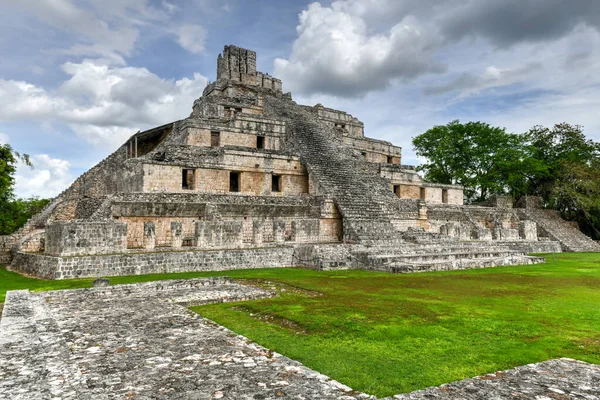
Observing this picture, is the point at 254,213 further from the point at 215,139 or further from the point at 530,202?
the point at 530,202

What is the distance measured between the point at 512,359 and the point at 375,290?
17.6 ft

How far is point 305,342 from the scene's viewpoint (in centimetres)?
564

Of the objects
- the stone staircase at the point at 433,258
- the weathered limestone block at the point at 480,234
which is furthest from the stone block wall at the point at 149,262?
the weathered limestone block at the point at 480,234

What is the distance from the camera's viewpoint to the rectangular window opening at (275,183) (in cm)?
2287

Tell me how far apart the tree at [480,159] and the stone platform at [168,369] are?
34.9m

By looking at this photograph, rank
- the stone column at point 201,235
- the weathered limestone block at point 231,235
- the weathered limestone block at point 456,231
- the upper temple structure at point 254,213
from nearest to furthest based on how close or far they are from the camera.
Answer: the upper temple structure at point 254,213
the stone column at point 201,235
the weathered limestone block at point 231,235
the weathered limestone block at point 456,231

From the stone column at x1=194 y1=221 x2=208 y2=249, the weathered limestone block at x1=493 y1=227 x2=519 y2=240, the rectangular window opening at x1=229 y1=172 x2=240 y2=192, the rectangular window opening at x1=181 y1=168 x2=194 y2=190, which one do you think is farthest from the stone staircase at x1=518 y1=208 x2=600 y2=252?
the stone column at x1=194 y1=221 x2=208 y2=249

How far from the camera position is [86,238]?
13719 millimetres

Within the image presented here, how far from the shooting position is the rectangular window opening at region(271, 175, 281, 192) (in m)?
22.9

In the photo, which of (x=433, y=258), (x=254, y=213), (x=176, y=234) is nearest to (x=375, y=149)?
(x=254, y=213)

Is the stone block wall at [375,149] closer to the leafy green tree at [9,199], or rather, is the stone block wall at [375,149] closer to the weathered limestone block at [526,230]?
the weathered limestone block at [526,230]

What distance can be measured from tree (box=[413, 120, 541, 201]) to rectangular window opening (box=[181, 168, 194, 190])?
83.9 feet

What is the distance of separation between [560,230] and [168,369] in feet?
108

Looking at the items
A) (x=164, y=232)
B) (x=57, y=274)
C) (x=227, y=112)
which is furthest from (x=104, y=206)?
(x=227, y=112)
